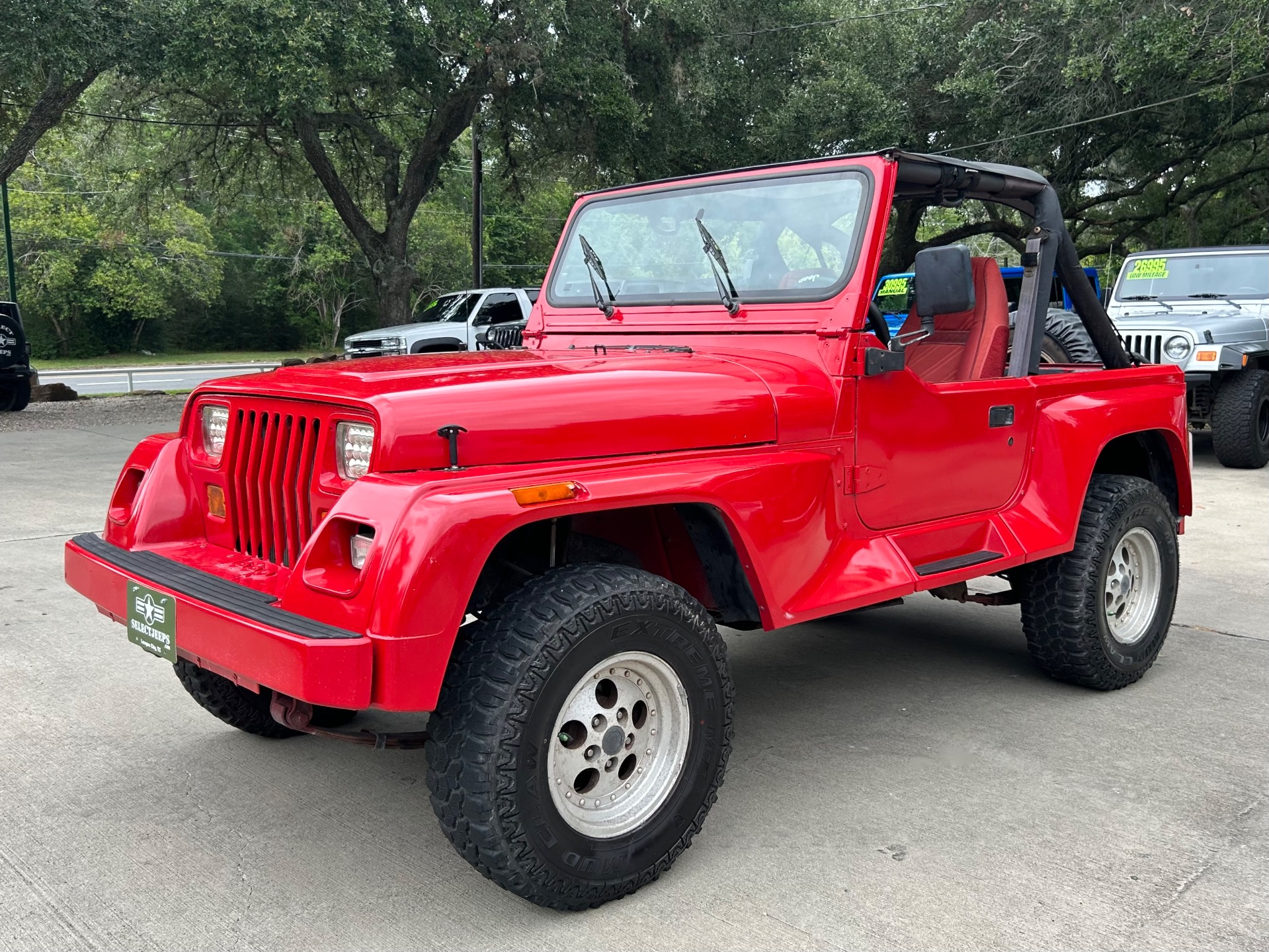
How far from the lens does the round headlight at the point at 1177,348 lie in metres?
10.3

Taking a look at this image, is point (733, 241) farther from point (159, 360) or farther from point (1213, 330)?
point (159, 360)

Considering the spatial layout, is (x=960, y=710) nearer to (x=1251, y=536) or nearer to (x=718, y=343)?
(x=718, y=343)

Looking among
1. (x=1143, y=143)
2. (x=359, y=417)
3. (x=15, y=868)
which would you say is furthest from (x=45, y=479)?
(x=1143, y=143)

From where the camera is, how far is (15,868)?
2.97 metres

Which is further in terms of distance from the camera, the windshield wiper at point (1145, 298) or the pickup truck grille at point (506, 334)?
the pickup truck grille at point (506, 334)

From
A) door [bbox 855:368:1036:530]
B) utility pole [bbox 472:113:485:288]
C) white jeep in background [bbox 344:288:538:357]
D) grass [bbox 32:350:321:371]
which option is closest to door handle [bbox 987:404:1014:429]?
door [bbox 855:368:1036:530]

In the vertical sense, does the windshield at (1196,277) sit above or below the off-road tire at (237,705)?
above

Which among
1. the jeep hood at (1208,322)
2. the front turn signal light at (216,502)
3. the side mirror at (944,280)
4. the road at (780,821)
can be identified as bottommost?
the road at (780,821)

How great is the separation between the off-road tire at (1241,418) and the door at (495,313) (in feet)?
34.4

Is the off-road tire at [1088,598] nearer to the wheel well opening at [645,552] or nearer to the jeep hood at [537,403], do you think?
the wheel well opening at [645,552]

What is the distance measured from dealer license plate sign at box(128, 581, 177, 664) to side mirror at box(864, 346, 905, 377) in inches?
81.4

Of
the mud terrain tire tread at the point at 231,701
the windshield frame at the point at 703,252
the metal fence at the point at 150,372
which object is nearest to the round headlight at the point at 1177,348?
the windshield frame at the point at 703,252

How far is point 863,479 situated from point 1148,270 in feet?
33.0

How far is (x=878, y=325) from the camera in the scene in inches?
143
